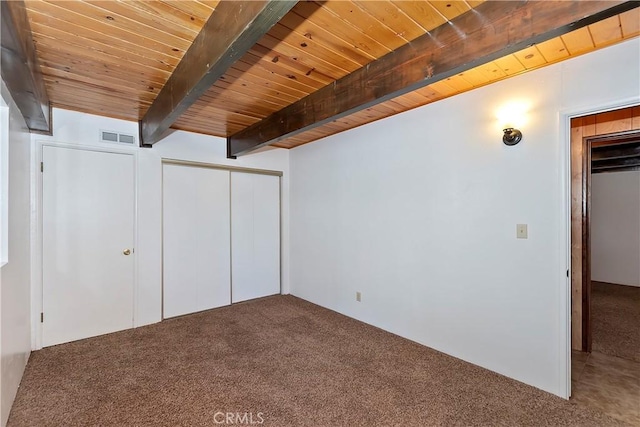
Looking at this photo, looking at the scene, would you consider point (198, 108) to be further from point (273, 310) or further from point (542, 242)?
point (542, 242)

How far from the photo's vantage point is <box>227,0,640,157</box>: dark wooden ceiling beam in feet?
4.46

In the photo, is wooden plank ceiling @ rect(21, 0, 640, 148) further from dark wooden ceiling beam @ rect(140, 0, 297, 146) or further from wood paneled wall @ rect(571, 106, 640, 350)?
wood paneled wall @ rect(571, 106, 640, 350)

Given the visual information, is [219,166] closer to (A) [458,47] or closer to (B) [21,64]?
(B) [21,64]

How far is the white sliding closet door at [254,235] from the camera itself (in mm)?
4422

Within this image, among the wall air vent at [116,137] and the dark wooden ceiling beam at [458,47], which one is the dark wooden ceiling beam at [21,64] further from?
the dark wooden ceiling beam at [458,47]

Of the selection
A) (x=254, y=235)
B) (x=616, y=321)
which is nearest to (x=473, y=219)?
(x=616, y=321)

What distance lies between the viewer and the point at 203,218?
161 inches

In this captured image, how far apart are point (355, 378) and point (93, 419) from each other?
1836 mm

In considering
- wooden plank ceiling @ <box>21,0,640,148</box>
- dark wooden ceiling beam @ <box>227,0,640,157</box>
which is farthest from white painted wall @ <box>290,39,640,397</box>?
dark wooden ceiling beam @ <box>227,0,640,157</box>

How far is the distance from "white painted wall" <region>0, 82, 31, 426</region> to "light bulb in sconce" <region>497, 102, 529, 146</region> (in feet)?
12.0

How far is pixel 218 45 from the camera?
5.25 ft

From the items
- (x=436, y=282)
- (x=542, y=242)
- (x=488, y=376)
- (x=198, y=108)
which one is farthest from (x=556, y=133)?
(x=198, y=108)

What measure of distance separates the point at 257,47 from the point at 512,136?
205 cm

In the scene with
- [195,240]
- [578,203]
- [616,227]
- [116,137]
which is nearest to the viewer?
[578,203]
